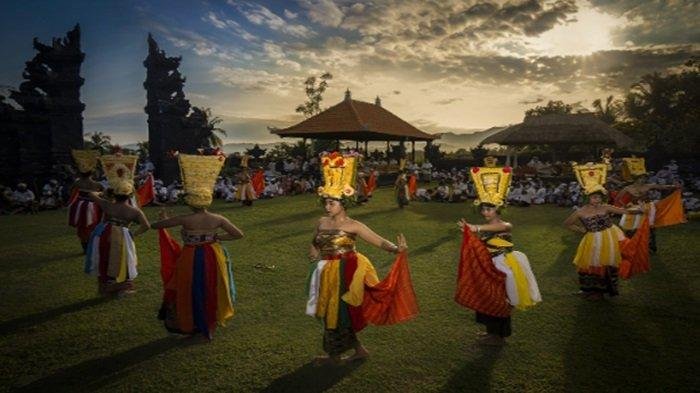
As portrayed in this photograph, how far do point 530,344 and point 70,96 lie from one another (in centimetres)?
2341

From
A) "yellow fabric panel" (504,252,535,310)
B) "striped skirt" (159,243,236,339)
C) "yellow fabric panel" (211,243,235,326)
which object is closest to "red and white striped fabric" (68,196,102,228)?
"striped skirt" (159,243,236,339)

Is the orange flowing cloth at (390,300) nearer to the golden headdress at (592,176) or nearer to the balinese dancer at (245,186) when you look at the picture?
the golden headdress at (592,176)

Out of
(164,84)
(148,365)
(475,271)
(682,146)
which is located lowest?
(148,365)

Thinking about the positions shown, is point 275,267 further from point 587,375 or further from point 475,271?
point 587,375

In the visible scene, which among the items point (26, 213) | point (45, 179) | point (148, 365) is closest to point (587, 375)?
point (148, 365)

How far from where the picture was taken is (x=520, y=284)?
16.3 feet

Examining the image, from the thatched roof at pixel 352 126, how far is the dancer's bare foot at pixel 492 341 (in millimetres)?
20691

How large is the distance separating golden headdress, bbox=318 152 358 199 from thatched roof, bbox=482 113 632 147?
29.7 meters

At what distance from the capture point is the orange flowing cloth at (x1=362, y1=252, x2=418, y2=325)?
463 cm

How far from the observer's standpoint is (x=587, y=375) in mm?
4414

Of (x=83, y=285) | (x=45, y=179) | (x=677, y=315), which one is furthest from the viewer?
(x=45, y=179)

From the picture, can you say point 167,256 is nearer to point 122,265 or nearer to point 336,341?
point 122,265

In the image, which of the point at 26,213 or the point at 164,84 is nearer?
the point at 26,213

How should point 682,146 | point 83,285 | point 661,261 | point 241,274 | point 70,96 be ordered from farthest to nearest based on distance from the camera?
1. point 682,146
2. point 70,96
3. point 661,261
4. point 241,274
5. point 83,285
